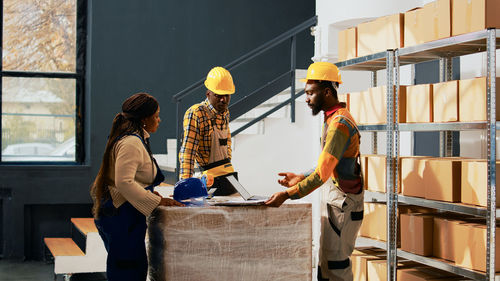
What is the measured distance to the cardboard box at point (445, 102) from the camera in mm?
4070

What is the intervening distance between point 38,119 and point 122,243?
552 cm

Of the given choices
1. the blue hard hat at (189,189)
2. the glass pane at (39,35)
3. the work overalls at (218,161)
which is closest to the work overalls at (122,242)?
the blue hard hat at (189,189)

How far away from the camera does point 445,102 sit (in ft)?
13.6

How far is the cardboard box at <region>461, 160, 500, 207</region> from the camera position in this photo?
3.80m

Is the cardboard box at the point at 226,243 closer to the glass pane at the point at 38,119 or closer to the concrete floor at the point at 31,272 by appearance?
the concrete floor at the point at 31,272

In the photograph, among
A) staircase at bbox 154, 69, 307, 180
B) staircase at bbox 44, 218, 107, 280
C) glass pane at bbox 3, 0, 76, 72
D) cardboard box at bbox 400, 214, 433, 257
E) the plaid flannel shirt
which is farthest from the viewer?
glass pane at bbox 3, 0, 76, 72

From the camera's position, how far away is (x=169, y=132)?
347 inches

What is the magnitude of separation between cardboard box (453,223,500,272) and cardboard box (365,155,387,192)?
0.77m

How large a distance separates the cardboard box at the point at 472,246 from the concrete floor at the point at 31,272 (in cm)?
420

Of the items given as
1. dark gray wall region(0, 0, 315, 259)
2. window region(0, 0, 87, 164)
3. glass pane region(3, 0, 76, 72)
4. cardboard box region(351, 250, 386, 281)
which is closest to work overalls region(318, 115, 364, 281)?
cardboard box region(351, 250, 386, 281)

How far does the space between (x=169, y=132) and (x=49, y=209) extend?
1.88 metres

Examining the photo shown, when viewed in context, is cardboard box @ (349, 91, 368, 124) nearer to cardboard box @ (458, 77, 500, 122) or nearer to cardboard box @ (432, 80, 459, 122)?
cardboard box @ (432, 80, 459, 122)

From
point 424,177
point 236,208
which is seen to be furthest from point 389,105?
point 236,208

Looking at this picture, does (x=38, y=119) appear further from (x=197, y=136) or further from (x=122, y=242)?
(x=122, y=242)
